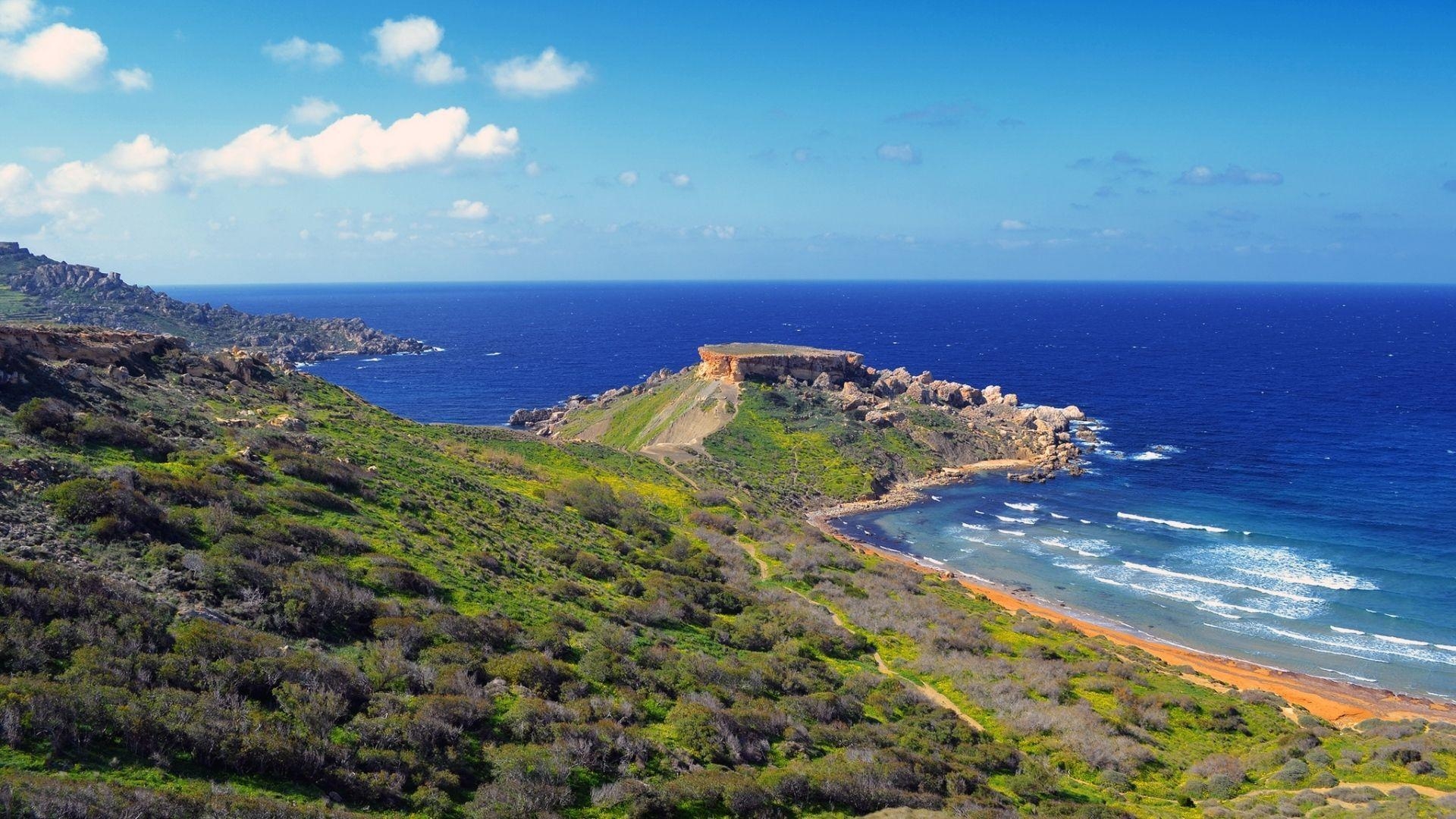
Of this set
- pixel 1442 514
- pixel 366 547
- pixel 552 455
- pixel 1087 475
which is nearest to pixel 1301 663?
pixel 1442 514

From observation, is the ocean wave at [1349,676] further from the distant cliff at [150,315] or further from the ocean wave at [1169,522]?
the distant cliff at [150,315]

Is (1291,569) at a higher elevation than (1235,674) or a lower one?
higher

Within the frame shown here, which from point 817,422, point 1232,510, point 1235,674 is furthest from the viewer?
point 817,422

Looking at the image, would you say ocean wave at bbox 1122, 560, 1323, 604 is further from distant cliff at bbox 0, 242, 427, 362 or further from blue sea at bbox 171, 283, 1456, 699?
distant cliff at bbox 0, 242, 427, 362

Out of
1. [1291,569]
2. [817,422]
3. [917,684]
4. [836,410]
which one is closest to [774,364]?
[836,410]

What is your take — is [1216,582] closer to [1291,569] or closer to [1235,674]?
[1291,569]

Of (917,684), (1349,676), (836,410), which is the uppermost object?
(836,410)

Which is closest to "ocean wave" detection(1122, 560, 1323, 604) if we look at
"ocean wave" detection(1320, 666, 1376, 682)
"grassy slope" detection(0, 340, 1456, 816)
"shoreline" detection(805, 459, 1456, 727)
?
"ocean wave" detection(1320, 666, 1376, 682)

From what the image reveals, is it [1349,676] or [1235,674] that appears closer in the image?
[1235,674]
